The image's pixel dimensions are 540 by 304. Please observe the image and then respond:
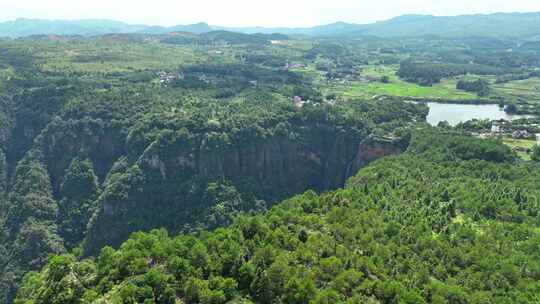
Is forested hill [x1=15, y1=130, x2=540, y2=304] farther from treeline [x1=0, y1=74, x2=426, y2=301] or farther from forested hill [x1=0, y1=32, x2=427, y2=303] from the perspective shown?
forested hill [x1=0, y1=32, x2=427, y2=303]

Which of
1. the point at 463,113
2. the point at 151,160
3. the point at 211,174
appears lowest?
the point at 211,174

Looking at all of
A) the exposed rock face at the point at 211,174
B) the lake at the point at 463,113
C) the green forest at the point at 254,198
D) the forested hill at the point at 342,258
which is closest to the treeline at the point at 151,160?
the exposed rock face at the point at 211,174

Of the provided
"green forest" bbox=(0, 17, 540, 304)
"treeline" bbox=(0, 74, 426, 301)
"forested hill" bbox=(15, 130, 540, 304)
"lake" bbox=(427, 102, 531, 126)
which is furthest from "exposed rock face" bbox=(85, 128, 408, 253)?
"forested hill" bbox=(15, 130, 540, 304)

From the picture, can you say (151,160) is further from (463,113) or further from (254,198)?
(463,113)

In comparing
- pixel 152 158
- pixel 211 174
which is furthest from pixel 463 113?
pixel 152 158

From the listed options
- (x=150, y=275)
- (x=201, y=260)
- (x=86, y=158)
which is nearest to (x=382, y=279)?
(x=201, y=260)

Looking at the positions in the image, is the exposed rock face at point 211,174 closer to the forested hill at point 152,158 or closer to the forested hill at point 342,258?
the forested hill at point 152,158
